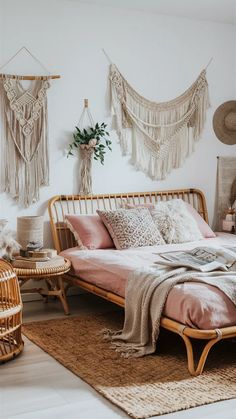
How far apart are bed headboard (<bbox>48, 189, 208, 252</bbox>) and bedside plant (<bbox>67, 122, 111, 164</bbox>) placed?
14.5 inches

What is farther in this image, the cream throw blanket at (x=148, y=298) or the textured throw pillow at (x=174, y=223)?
the textured throw pillow at (x=174, y=223)

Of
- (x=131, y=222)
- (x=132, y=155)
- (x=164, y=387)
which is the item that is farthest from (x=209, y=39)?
(x=164, y=387)

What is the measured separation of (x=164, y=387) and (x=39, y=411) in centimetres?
71

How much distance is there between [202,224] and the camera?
5980 mm

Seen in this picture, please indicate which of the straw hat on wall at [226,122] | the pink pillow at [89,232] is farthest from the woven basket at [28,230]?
the straw hat on wall at [226,122]

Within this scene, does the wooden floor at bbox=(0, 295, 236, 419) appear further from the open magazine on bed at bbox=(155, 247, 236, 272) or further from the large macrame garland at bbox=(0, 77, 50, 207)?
the large macrame garland at bbox=(0, 77, 50, 207)

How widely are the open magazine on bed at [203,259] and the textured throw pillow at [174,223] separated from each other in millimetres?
713

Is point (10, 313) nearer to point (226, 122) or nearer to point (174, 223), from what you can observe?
point (174, 223)

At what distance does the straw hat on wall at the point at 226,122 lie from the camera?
21.2ft

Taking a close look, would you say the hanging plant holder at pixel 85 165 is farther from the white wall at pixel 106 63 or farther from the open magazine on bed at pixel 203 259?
the open magazine on bed at pixel 203 259

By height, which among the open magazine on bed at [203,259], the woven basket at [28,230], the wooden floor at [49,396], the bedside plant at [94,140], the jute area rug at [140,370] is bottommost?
the wooden floor at [49,396]

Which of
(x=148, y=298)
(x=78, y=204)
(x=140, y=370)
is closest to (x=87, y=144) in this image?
(x=78, y=204)

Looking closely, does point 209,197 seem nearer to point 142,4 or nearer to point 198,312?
point 142,4

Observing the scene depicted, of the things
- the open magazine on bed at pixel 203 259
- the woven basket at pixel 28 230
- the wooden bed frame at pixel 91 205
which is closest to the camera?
the open magazine on bed at pixel 203 259
